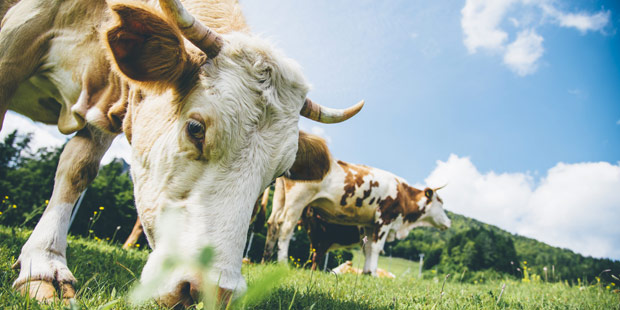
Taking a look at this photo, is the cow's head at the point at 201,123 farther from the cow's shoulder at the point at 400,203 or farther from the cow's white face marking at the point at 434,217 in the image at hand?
the cow's white face marking at the point at 434,217

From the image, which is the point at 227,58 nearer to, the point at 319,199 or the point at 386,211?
the point at 319,199

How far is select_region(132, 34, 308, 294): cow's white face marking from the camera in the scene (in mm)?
1827

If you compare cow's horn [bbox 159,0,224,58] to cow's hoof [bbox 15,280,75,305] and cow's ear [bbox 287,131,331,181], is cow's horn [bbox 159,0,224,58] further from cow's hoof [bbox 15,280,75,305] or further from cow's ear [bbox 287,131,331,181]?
cow's hoof [bbox 15,280,75,305]

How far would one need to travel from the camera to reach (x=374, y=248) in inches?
387

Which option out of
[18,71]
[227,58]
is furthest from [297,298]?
[18,71]

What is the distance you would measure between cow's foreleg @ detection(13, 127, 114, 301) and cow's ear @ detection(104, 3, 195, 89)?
1.26 meters

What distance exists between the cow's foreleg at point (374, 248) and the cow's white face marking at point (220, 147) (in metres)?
7.46

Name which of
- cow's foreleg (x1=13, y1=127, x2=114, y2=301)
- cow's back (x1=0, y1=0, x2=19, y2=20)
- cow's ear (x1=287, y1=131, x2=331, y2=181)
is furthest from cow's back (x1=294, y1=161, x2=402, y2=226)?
cow's back (x1=0, y1=0, x2=19, y2=20)

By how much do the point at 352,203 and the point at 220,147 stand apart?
807 cm

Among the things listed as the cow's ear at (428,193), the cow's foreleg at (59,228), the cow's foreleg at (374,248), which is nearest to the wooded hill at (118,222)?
the cow's foreleg at (374,248)

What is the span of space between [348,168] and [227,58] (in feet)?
26.7

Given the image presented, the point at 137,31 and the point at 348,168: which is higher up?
the point at 348,168

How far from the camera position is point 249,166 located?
6.79 feet

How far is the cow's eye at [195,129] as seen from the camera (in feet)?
6.70
